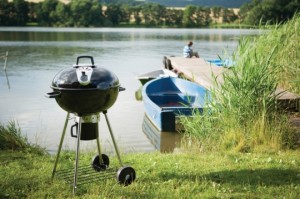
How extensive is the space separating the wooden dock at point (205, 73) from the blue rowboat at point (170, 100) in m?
0.47

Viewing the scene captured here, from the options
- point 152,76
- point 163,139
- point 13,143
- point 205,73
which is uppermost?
point 205,73

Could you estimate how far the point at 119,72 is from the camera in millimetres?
28812

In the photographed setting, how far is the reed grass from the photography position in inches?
297

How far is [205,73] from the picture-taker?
52.6 ft

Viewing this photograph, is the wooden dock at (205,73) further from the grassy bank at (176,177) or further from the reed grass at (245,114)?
the grassy bank at (176,177)

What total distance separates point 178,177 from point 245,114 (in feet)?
9.84

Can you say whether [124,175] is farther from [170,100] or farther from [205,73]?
[205,73]

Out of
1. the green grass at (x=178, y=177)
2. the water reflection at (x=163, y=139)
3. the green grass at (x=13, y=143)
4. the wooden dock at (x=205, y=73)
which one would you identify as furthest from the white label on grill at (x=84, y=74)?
the water reflection at (x=163, y=139)

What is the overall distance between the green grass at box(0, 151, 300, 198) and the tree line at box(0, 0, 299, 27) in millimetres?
107268

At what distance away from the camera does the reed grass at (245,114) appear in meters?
7.54

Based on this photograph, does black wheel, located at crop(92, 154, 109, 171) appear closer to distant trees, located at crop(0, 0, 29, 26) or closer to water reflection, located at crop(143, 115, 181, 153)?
water reflection, located at crop(143, 115, 181, 153)

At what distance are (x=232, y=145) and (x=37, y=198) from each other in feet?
13.2

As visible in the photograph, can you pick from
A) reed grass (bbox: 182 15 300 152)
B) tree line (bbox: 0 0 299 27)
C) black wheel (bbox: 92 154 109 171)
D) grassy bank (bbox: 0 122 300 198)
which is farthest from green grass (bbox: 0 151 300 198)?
tree line (bbox: 0 0 299 27)

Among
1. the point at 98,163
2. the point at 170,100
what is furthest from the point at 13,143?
the point at 170,100
